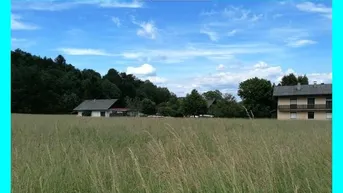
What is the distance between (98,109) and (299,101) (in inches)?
1761

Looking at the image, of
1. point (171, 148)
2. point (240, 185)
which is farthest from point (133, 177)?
point (171, 148)

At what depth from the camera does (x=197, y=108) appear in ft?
47.1

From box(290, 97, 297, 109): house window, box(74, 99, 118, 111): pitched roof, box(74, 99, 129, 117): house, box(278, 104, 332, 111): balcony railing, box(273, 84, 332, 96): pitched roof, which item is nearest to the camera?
box(74, 99, 118, 111): pitched roof

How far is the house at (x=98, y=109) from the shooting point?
1878 centimetres

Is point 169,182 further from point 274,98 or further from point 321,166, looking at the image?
point 274,98

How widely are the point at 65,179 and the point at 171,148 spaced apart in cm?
213

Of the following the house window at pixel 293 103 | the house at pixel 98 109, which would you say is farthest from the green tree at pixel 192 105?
the house window at pixel 293 103

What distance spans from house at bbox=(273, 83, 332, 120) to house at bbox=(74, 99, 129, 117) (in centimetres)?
3895

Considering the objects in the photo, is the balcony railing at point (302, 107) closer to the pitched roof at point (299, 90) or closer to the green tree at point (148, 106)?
the pitched roof at point (299, 90)

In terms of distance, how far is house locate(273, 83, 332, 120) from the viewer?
177 feet

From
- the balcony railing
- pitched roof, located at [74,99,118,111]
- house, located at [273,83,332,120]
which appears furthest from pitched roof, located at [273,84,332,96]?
pitched roof, located at [74,99,118,111]

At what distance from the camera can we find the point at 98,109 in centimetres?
2092

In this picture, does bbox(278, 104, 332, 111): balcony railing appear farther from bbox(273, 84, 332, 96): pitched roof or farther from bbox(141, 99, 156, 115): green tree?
bbox(141, 99, 156, 115): green tree

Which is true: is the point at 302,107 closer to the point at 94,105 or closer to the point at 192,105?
the point at 94,105
